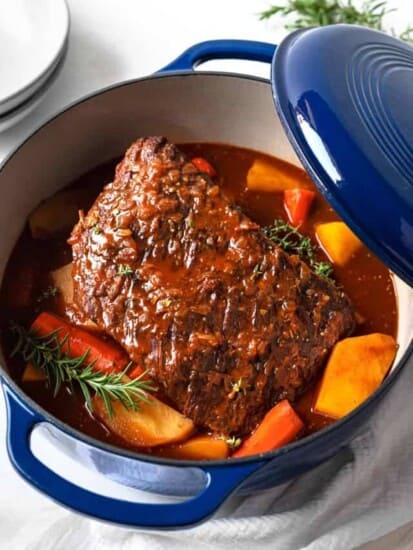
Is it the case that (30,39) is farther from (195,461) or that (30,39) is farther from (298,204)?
(195,461)

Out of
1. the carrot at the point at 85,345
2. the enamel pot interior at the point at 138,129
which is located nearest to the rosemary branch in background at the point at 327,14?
the enamel pot interior at the point at 138,129

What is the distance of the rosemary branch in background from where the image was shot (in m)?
3.58

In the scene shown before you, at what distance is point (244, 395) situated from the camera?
261 cm

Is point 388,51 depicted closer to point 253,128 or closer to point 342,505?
point 253,128

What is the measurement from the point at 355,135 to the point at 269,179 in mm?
840

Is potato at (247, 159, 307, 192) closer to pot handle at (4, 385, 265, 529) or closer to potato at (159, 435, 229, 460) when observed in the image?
potato at (159, 435, 229, 460)

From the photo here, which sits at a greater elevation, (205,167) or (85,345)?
(205,167)

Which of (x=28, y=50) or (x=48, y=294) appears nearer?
(x=48, y=294)

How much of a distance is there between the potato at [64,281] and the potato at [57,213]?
6.1 inches

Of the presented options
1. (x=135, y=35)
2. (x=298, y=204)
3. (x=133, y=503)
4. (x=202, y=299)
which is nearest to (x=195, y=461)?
(x=133, y=503)

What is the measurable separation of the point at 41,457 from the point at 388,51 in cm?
145

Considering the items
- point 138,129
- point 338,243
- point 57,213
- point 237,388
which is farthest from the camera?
point 138,129

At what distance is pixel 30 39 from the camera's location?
345 cm

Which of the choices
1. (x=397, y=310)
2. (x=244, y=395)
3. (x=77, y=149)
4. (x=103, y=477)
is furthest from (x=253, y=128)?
(x=103, y=477)
